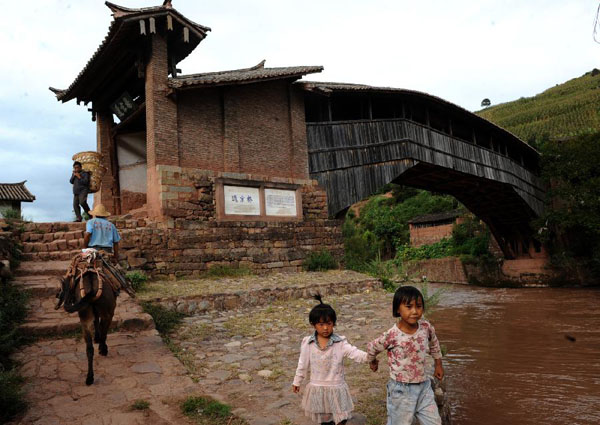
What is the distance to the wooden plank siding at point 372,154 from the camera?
1340cm

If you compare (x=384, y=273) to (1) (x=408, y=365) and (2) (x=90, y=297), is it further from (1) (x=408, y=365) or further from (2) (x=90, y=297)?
(1) (x=408, y=365)

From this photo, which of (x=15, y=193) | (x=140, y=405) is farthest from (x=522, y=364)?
(x=15, y=193)

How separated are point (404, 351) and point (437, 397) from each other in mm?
1535

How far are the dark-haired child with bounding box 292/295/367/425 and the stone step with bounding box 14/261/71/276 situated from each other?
20.1 feet

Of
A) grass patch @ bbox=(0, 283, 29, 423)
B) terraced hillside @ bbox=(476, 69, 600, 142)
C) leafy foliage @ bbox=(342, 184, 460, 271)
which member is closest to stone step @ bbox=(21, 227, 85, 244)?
grass patch @ bbox=(0, 283, 29, 423)

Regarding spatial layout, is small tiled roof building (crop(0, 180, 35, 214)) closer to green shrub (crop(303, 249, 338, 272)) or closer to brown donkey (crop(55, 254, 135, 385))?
green shrub (crop(303, 249, 338, 272))

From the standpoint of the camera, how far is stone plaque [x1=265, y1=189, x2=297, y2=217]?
1167 cm

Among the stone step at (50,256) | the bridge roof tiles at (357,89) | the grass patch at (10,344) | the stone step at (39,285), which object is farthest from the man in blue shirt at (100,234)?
the bridge roof tiles at (357,89)

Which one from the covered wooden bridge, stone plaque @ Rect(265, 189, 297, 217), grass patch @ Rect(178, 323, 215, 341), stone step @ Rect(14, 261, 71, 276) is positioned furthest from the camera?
the covered wooden bridge

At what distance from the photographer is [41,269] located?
725 cm

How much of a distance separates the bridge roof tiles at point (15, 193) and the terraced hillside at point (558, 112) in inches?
1517

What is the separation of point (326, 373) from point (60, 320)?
13.8ft

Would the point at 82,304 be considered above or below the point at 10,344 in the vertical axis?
above

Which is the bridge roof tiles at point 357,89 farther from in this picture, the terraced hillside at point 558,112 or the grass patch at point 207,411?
the terraced hillside at point 558,112
